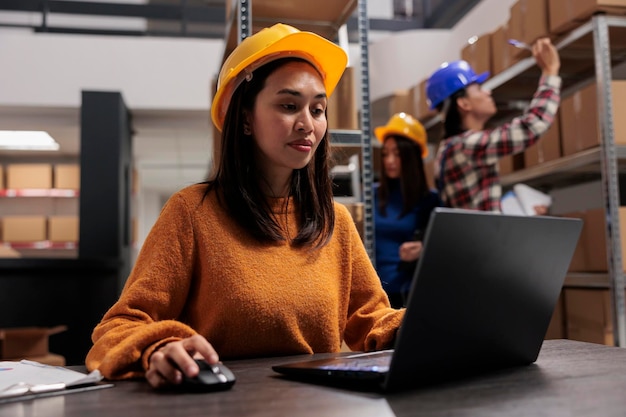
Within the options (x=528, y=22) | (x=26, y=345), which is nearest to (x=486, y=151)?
(x=528, y=22)

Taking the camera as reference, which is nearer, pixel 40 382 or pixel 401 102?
pixel 40 382

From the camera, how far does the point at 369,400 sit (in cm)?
66

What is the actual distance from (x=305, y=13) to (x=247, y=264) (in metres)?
1.47

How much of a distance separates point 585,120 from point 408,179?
805mm

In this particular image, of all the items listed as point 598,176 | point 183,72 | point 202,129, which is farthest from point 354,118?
point 202,129

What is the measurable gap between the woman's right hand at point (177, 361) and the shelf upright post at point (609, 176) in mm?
2256

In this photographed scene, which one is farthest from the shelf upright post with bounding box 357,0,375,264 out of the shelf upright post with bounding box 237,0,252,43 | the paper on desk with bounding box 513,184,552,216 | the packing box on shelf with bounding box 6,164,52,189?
the packing box on shelf with bounding box 6,164,52,189

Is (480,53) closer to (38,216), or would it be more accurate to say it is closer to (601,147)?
(601,147)

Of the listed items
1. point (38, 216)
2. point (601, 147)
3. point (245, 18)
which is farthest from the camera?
point (38, 216)

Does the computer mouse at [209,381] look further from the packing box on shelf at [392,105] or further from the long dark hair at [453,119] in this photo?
the packing box on shelf at [392,105]

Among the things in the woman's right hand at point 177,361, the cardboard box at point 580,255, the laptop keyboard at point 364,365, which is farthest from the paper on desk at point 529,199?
the woman's right hand at point 177,361

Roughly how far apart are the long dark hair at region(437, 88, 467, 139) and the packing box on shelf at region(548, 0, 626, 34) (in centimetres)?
49

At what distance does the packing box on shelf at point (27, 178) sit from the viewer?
286 inches

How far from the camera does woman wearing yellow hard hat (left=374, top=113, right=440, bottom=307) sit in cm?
272
